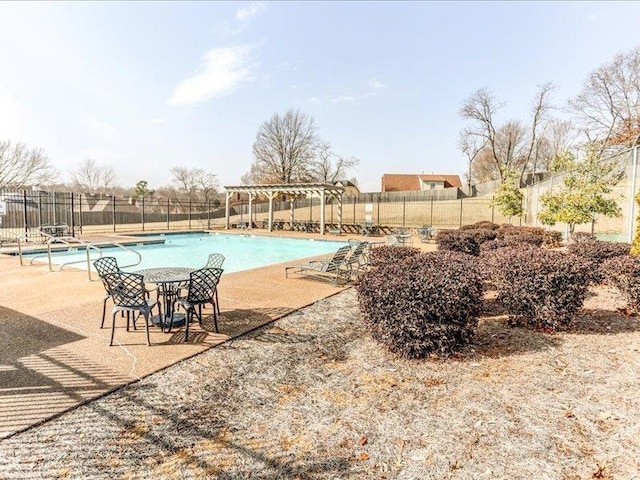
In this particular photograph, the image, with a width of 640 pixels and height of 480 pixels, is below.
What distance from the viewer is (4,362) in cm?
358

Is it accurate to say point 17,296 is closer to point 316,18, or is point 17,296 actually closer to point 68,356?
point 68,356

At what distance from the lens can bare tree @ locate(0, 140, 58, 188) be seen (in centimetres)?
3066

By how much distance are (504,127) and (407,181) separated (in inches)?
575

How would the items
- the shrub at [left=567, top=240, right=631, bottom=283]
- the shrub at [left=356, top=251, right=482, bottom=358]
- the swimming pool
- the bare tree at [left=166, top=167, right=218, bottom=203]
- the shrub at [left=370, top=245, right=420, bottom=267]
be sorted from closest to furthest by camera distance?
1. the shrub at [left=356, top=251, right=482, bottom=358]
2. the shrub at [left=370, top=245, right=420, bottom=267]
3. the shrub at [left=567, top=240, right=631, bottom=283]
4. the swimming pool
5. the bare tree at [left=166, top=167, right=218, bottom=203]

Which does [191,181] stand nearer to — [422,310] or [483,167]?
[483,167]

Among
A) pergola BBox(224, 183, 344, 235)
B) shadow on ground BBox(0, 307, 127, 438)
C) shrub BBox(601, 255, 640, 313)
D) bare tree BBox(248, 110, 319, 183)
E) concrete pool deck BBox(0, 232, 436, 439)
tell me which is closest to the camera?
shadow on ground BBox(0, 307, 127, 438)

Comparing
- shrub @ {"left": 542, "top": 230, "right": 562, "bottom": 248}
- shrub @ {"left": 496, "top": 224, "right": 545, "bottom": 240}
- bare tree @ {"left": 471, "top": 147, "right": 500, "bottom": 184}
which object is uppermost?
bare tree @ {"left": 471, "top": 147, "right": 500, "bottom": 184}

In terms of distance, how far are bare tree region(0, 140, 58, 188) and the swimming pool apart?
2197 cm

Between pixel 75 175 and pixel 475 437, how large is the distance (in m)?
56.0

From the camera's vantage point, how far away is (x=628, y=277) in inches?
189

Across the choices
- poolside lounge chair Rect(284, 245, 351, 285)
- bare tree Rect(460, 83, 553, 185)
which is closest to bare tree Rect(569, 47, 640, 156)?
bare tree Rect(460, 83, 553, 185)

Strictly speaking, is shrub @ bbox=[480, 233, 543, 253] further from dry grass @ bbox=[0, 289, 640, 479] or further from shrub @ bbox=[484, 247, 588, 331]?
dry grass @ bbox=[0, 289, 640, 479]

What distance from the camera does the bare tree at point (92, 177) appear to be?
153 feet

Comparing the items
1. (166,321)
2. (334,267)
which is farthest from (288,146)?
(166,321)
